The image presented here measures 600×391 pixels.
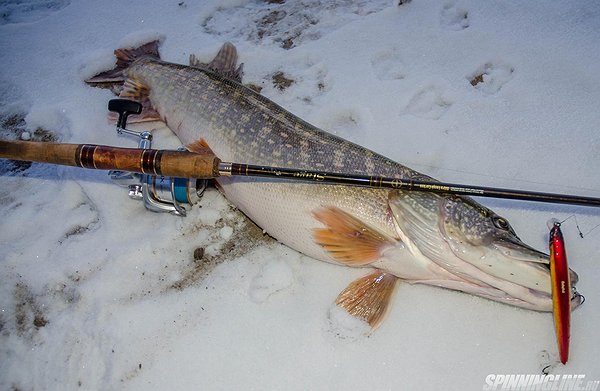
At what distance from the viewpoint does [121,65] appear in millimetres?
4199

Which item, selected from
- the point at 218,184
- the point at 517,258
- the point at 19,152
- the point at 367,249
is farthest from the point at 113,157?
the point at 517,258

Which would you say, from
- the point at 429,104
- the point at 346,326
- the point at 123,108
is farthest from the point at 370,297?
the point at 123,108

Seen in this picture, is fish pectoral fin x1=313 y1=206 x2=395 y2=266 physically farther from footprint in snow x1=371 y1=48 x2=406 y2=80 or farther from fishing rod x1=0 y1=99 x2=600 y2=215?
footprint in snow x1=371 y1=48 x2=406 y2=80

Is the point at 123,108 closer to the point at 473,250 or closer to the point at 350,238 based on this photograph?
the point at 350,238

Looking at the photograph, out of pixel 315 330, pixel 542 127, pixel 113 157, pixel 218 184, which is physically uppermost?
pixel 113 157

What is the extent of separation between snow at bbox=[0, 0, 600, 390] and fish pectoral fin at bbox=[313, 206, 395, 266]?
11.1 inches

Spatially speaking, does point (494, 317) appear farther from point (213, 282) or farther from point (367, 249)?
point (213, 282)

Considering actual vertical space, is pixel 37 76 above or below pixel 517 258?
below

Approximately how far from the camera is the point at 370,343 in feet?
9.04

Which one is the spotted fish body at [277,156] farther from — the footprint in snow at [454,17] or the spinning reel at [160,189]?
the footprint in snow at [454,17]

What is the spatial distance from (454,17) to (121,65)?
10.0ft

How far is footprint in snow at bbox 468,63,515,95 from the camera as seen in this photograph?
12.3 ft

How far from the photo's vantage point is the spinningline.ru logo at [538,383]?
8.32ft

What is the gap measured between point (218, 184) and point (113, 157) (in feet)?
2.88
